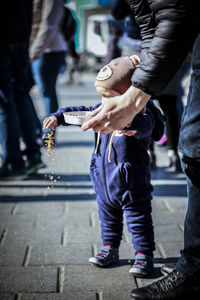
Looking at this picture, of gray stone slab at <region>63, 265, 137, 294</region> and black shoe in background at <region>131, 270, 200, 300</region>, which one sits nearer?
black shoe in background at <region>131, 270, 200, 300</region>

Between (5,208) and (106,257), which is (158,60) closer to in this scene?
(106,257)

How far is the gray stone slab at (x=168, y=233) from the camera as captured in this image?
311 cm

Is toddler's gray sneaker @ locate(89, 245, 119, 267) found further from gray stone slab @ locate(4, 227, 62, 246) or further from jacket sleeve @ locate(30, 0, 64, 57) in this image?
jacket sleeve @ locate(30, 0, 64, 57)

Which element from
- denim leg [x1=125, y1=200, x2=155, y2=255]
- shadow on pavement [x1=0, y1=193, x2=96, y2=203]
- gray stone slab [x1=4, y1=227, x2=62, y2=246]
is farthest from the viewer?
shadow on pavement [x1=0, y1=193, x2=96, y2=203]

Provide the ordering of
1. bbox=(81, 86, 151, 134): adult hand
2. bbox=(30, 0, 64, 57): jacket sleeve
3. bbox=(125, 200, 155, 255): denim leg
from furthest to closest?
1. bbox=(30, 0, 64, 57): jacket sleeve
2. bbox=(125, 200, 155, 255): denim leg
3. bbox=(81, 86, 151, 134): adult hand

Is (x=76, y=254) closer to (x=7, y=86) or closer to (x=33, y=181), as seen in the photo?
(x=33, y=181)

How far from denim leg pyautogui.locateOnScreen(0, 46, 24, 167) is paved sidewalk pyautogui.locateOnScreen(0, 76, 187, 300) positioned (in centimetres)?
30

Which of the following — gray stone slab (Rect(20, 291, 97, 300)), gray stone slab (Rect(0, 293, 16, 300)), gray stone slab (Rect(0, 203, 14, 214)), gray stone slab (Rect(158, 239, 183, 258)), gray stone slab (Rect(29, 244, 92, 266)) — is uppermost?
gray stone slab (Rect(0, 293, 16, 300))

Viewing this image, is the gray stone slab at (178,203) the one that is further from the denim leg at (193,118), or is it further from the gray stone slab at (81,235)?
the denim leg at (193,118)

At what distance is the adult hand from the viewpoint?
1.97 meters

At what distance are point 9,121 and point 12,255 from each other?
204 cm

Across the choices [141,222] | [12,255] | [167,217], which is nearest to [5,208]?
[12,255]

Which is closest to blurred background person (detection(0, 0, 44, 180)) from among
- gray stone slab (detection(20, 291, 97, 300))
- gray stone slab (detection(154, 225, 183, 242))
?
gray stone slab (detection(154, 225, 183, 242))

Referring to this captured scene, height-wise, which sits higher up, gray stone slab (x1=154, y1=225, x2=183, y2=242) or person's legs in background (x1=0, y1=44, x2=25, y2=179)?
person's legs in background (x1=0, y1=44, x2=25, y2=179)
